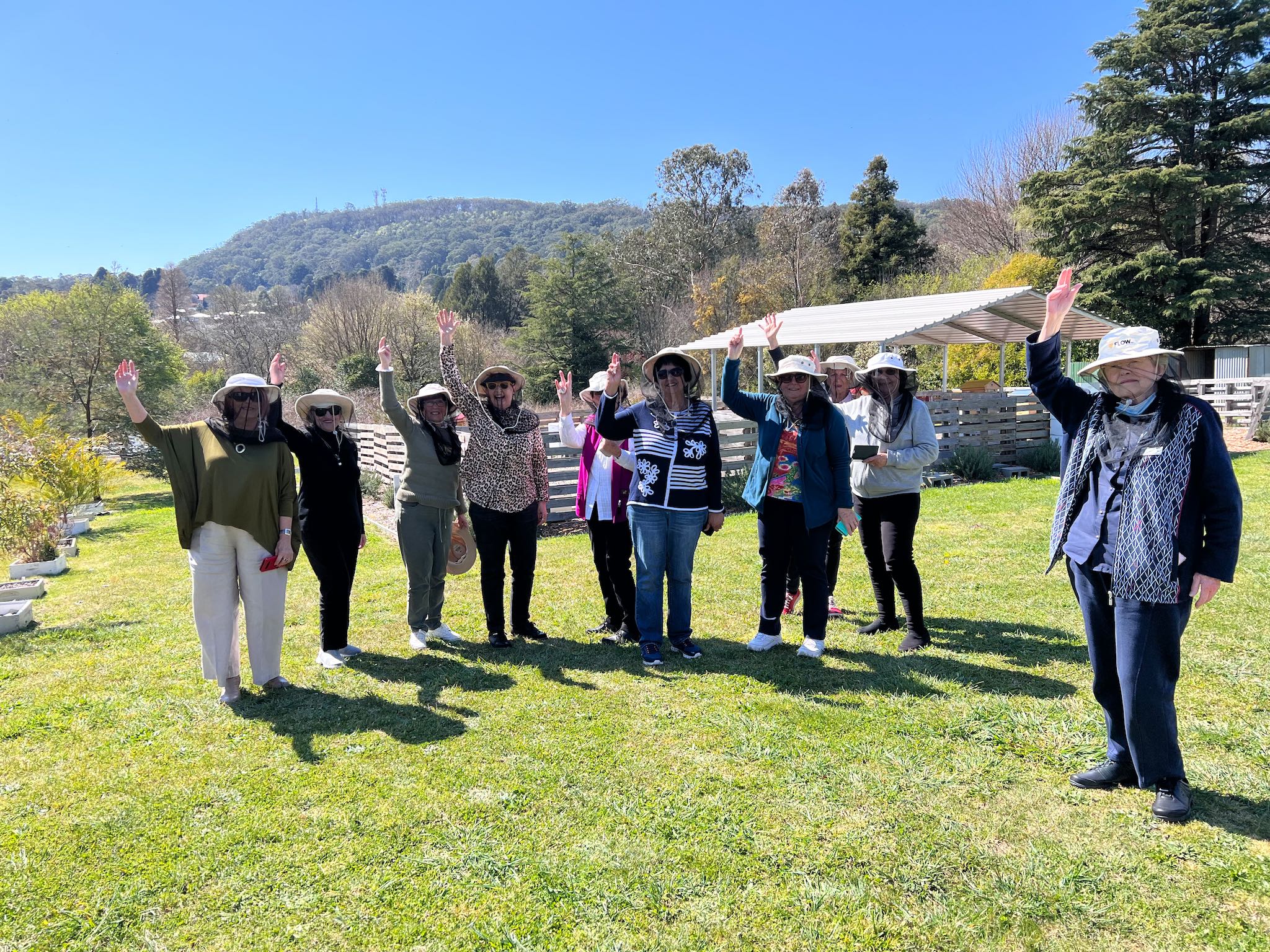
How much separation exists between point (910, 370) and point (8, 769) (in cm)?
548

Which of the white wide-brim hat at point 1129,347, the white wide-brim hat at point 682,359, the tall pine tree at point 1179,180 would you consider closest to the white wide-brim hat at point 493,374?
the white wide-brim hat at point 682,359

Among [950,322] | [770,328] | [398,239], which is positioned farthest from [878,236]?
[398,239]

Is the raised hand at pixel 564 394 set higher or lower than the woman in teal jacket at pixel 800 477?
higher

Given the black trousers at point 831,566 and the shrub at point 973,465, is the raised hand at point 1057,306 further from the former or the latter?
the shrub at point 973,465

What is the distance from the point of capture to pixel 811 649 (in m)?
4.84

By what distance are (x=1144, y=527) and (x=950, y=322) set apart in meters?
13.4

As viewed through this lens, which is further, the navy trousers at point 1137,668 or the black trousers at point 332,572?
the black trousers at point 332,572

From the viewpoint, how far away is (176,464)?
4.15 meters

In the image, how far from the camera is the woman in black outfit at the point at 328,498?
15.6ft

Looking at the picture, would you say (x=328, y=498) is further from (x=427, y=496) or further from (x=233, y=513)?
(x=233, y=513)

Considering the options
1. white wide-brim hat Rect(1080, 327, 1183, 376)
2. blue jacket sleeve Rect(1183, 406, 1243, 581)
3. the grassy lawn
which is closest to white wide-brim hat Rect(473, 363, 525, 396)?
the grassy lawn

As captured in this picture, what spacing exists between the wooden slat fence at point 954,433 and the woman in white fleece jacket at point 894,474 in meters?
6.27

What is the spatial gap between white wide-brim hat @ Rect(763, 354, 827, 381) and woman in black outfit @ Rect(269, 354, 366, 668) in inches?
103

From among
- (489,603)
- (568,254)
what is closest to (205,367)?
(568,254)
